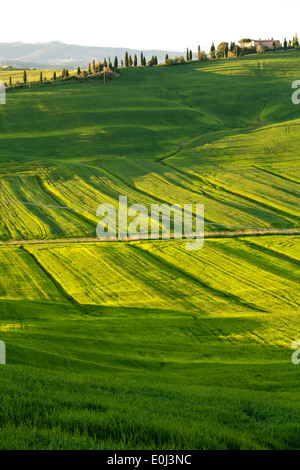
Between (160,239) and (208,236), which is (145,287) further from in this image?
(208,236)

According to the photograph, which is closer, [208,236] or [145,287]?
[145,287]

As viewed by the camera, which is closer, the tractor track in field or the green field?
the green field

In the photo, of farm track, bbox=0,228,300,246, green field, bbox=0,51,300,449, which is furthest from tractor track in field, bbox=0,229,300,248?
green field, bbox=0,51,300,449

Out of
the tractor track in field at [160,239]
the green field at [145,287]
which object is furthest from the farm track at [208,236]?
the green field at [145,287]

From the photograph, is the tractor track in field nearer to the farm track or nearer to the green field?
the farm track

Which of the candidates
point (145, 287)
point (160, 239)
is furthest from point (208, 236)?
point (145, 287)

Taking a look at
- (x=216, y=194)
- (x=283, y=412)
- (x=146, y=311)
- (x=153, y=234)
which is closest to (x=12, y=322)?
(x=146, y=311)

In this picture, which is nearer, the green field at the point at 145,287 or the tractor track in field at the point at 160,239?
the green field at the point at 145,287

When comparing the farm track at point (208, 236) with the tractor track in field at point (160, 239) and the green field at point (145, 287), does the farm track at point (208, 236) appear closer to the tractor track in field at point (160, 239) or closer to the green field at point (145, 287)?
the tractor track in field at point (160, 239)
